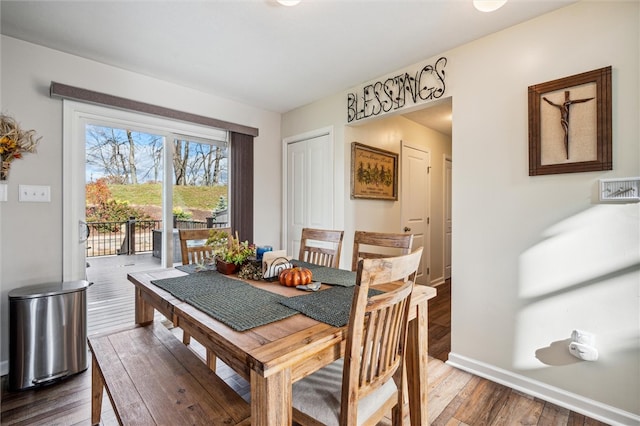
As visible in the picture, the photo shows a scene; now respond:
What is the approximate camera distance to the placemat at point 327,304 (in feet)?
3.66

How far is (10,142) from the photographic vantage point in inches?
80.7

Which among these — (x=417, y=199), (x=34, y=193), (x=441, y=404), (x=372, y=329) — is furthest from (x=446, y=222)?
(x=34, y=193)

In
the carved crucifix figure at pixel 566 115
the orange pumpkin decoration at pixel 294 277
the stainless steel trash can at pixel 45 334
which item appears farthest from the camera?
the stainless steel trash can at pixel 45 334

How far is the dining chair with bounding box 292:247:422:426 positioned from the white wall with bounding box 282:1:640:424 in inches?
46.9

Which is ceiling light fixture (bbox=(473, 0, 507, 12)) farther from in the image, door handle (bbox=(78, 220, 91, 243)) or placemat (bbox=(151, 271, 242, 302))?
door handle (bbox=(78, 220, 91, 243))

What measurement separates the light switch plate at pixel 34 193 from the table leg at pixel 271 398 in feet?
8.14

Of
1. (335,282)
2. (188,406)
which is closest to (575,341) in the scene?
(335,282)

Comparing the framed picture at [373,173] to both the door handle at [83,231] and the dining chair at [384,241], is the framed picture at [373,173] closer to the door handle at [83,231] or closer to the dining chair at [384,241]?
the dining chair at [384,241]

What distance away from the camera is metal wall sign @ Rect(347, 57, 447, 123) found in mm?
2379

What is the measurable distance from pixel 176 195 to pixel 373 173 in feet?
7.28

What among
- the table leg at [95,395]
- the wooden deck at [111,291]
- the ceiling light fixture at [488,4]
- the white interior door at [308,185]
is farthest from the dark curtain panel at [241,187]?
the ceiling light fixture at [488,4]

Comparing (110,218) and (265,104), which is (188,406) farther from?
(265,104)

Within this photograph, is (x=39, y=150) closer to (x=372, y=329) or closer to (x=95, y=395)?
(x=95, y=395)

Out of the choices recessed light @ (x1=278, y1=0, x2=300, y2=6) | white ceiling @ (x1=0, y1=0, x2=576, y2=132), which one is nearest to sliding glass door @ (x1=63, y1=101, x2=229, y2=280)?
white ceiling @ (x1=0, y1=0, x2=576, y2=132)
